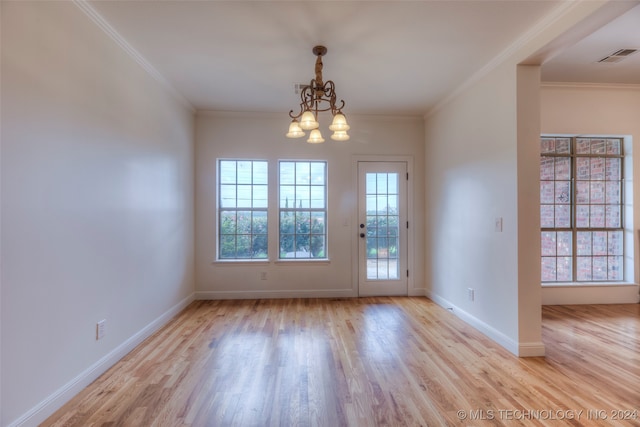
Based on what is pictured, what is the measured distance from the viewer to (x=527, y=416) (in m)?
1.70

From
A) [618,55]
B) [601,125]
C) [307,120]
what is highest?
[618,55]

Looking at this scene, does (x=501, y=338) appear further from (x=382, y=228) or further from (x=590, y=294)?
(x=590, y=294)

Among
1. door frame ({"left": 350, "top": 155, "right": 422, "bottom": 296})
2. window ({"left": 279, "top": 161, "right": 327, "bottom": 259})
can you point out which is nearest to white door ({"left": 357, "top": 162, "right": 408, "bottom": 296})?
door frame ({"left": 350, "top": 155, "right": 422, "bottom": 296})

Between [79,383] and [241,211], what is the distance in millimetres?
2654

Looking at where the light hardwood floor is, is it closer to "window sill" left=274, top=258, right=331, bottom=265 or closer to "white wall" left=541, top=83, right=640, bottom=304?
"white wall" left=541, top=83, right=640, bottom=304

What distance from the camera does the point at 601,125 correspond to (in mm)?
3695

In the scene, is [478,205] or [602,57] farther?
[478,205]

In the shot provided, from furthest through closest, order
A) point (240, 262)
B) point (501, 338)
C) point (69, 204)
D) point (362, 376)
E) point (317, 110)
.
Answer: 1. point (240, 262)
2. point (501, 338)
3. point (317, 110)
4. point (362, 376)
5. point (69, 204)

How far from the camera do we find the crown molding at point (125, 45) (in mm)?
2008

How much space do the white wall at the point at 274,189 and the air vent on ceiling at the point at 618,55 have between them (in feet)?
6.74

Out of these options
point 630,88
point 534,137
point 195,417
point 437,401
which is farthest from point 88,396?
point 630,88

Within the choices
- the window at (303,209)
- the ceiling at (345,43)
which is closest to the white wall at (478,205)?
the ceiling at (345,43)

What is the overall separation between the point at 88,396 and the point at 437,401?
2.35 metres

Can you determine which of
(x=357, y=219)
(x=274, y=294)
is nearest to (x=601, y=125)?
(x=357, y=219)
